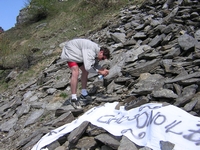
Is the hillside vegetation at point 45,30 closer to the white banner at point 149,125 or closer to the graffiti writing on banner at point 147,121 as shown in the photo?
the white banner at point 149,125

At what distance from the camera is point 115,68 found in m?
6.45

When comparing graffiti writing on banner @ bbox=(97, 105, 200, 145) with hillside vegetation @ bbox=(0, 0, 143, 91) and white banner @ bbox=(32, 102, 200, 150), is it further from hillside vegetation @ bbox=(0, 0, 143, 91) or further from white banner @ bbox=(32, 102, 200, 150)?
hillside vegetation @ bbox=(0, 0, 143, 91)

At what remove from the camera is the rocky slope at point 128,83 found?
13.3 ft

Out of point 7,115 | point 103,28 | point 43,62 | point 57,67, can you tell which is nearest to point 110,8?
point 103,28

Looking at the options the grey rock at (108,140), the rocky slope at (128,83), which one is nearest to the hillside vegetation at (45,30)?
the rocky slope at (128,83)

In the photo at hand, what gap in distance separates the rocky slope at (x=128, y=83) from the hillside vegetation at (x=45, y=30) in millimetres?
2546

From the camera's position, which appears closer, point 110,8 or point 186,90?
point 186,90

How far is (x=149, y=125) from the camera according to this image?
11.5 ft

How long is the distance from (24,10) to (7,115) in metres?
18.1

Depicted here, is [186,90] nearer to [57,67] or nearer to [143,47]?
[143,47]

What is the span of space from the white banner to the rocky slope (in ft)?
0.38

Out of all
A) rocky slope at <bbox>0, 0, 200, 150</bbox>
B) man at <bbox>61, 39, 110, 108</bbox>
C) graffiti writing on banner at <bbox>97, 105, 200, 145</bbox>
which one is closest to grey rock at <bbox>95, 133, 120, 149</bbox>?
rocky slope at <bbox>0, 0, 200, 150</bbox>

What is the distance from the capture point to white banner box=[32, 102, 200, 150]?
122 inches

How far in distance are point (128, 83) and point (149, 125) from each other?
208cm
